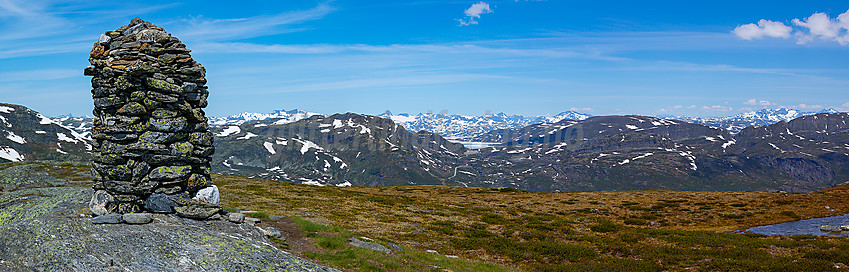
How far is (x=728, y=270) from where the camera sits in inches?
1025

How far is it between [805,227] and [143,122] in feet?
193

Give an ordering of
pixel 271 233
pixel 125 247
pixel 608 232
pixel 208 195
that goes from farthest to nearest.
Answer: pixel 608 232 < pixel 208 195 < pixel 271 233 < pixel 125 247

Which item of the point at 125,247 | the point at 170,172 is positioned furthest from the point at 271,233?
the point at 125,247

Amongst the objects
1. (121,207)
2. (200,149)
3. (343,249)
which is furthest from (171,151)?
(343,249)

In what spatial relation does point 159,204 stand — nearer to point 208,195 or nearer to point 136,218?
point 136,218

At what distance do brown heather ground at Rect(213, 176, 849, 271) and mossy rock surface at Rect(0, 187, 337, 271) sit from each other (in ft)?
15.4

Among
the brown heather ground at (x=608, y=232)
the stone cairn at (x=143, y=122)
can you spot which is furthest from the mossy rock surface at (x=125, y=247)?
the brown heather ground at (x=608, y=232)

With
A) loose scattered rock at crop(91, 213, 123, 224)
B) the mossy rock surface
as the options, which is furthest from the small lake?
loose scattered rock at crop(91, 213, 123, 224)

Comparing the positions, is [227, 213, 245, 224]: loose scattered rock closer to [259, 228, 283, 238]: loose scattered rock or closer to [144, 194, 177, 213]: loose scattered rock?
[259, 228, 283, 238]: loose scattered rock

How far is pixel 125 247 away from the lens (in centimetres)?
1705

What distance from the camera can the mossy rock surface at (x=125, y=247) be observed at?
1599cm

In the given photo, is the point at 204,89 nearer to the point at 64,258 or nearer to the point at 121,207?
the point at 121,207

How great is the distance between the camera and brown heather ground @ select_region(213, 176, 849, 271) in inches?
1110

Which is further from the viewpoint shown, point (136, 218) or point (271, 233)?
point (271, 233)
